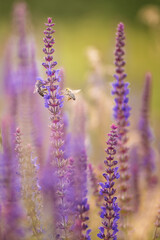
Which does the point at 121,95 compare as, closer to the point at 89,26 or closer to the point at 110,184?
the point at 110,184

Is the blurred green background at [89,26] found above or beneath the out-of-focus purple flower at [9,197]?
above

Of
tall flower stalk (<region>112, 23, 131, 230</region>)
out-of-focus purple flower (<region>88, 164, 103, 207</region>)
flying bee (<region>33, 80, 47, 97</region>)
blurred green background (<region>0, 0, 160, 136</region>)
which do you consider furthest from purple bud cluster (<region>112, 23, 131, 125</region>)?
blurred green background (<region>0, 0, 160, 136</region>)

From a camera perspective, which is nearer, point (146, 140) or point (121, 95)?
point (121, 95)

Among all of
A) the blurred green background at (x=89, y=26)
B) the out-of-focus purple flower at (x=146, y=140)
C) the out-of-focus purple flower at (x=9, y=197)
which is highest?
the blurred green background at (x=89, y=26)

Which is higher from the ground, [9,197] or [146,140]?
[146,140]

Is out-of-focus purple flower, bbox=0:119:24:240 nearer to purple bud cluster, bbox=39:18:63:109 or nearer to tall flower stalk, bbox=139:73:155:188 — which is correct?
purple bud cluster, bbox=39:18:63:109

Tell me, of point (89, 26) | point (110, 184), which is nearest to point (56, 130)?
point (110, 184)

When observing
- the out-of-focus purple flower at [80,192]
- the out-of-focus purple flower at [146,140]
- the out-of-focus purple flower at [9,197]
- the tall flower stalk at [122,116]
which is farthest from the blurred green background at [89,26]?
the out-of-focus purple flower at [9,197]

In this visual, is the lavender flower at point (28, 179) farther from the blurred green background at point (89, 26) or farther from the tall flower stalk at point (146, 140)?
the blurred green background at point (89, 26)

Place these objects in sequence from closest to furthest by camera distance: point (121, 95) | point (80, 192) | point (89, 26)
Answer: point (80, 192), point (121, 95), point (89, 26)

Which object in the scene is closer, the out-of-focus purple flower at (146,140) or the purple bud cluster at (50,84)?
the purple bud cluster at (50,84)
